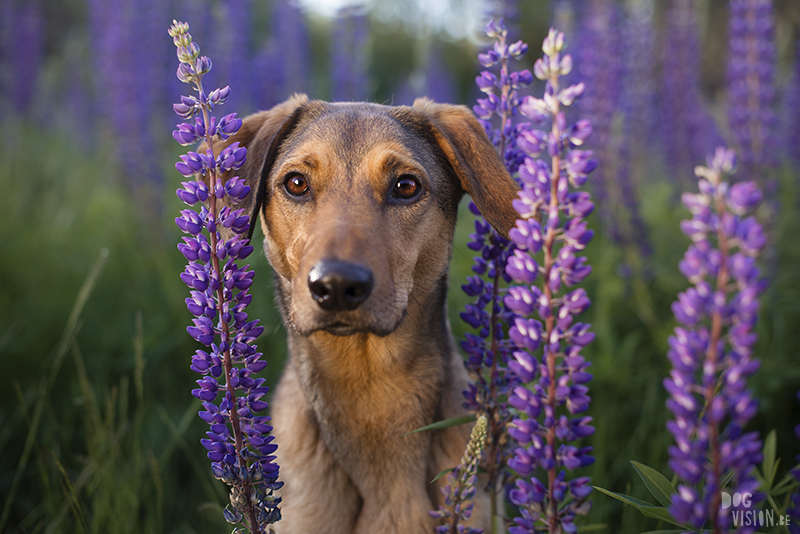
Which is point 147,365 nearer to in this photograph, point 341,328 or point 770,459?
point 341,328

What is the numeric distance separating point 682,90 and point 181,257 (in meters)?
5.75

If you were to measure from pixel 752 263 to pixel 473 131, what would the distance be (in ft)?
5.25

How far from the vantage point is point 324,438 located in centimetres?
228

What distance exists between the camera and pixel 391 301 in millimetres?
1891

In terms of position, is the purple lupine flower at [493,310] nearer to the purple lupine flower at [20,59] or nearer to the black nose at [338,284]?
the black nose at [338,284]

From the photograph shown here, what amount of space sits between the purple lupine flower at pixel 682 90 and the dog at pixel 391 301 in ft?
15.3

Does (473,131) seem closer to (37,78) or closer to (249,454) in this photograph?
(249,454)

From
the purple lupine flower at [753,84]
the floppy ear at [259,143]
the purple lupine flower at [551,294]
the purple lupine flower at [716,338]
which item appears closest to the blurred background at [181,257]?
the purple lupine flower at [753,84]

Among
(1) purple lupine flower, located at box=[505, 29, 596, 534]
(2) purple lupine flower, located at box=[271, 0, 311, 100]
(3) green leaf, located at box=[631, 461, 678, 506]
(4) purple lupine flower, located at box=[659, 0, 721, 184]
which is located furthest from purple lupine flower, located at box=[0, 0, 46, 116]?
(3) green leaf, located at box=[631, 461, 678, 506]

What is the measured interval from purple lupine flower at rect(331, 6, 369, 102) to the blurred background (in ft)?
0.08

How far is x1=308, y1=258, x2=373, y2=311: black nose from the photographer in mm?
1660

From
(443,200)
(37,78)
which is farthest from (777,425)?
(37,78)

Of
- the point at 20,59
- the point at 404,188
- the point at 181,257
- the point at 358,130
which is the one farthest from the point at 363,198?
the point at 20,59

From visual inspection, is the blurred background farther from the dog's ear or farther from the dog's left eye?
the dog's left eye
